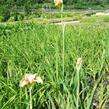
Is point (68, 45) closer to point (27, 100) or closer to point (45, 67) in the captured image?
point (45, 67)

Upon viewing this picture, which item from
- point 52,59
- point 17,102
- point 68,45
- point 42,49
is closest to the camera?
point 17,102

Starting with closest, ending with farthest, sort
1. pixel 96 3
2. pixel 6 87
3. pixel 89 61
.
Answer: pixel 6 87 < pixel 89 61 < pixel 96 3

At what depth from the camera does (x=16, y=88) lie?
122 inches

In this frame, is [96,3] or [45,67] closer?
[45,67]

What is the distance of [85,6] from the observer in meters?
97.8

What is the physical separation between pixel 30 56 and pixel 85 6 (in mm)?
94486

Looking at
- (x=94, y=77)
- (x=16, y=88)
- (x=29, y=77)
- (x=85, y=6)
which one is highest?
(x=29, y=77)

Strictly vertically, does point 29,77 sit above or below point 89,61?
above

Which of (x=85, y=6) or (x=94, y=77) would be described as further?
(x=85, y=6)

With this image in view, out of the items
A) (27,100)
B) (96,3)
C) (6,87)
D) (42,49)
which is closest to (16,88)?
(6,87)

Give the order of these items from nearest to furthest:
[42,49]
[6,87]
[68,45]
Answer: [6,87] → [42,49] → [68,45]

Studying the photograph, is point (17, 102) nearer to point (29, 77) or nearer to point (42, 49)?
point (29, 77)

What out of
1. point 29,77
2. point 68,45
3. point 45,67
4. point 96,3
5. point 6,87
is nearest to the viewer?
point 29,77

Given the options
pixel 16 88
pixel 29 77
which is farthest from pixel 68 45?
pixel 29 77
